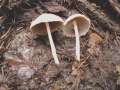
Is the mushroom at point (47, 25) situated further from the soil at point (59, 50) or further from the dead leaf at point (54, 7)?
the dead leaf at point (54, 7)

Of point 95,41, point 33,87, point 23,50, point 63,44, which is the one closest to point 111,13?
point 95,41

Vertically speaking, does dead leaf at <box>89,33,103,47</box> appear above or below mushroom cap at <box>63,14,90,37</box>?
below

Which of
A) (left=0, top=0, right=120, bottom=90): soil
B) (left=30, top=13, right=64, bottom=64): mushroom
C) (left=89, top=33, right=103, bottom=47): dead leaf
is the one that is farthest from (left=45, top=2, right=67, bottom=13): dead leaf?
(left=89, top=33, right=103, bottom=47): dead leaf

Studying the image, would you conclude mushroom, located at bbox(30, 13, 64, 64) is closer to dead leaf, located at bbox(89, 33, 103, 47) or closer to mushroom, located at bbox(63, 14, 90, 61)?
mushroom, located at bbox(63, 14, 90, 61)

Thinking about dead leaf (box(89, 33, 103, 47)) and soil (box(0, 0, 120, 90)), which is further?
dead leaf (box(89, 33, 103, 47))

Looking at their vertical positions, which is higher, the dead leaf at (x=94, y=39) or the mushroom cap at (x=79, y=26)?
the mushroom cap at (x=79, y=26)

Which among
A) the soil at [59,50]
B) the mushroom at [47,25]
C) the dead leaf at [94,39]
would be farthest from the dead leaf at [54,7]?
the dead leaf at [94,39]

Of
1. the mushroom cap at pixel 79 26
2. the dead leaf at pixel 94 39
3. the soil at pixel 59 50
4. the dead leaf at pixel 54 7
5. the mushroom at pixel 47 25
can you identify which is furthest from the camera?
the dead leaf at pixel 54 7

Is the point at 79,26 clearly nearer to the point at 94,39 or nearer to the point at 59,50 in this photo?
the point at 94,39
